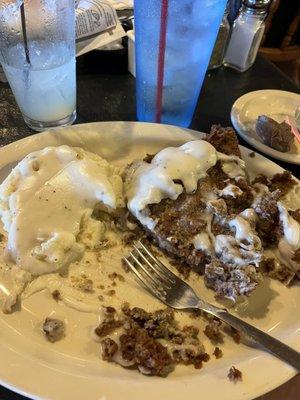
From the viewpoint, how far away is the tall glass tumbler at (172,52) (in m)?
1.12

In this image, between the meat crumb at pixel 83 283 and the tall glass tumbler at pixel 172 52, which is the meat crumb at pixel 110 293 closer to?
the meat crumb at pixel 83 283

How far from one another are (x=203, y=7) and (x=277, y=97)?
1.71 feet

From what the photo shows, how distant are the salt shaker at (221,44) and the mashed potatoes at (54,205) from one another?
768 mm

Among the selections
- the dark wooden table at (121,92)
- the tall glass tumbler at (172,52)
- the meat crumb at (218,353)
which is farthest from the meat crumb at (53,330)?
the tall glass tumbler at (172,52)

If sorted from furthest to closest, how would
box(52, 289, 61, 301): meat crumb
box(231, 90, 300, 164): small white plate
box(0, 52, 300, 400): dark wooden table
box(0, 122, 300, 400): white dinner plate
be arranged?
1. box(0, 52, 300, 400): dark wooden table
2. box(231, 90, 300, 164): small white plate
3. box(52, 289, 61, 301): meat crumb
4. box(0, 122, 300, 400): white dinner plate

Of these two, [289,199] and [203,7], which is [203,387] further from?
[203,7]

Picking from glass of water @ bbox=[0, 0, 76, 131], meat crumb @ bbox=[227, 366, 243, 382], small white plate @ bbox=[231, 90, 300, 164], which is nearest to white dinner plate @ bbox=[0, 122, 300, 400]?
meat crumb @ bbox=[227, 366, 243, 382]

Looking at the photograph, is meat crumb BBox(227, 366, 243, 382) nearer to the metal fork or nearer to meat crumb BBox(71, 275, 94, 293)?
the metal fork

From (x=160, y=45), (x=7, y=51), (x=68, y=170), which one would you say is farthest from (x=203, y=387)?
(x=7, y=51)

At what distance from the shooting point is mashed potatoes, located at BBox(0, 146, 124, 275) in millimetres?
951

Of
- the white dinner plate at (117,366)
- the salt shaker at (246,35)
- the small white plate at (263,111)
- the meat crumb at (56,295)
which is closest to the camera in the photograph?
the white dinner plate at (117,366)

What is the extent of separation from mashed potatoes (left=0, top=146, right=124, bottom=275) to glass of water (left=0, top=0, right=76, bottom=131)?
0.24 metres

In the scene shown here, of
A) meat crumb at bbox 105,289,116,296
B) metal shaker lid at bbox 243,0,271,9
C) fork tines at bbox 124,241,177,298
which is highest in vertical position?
metal shaker lid at bbox 243,0,271,9

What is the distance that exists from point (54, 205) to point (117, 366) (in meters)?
0.39
